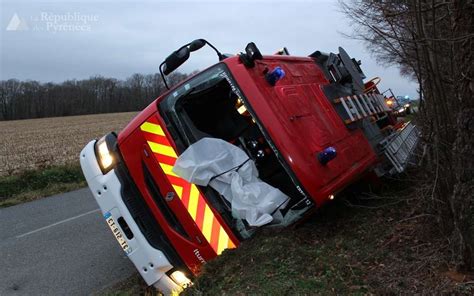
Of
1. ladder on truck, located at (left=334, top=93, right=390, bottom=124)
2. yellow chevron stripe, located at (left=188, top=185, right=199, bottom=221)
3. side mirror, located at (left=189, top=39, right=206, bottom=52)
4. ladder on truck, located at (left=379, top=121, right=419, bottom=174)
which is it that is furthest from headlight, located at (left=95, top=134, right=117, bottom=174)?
ladder on truck, located at (left=379, top=121, right=419, bottom=174)

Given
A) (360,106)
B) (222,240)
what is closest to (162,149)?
(222,240)

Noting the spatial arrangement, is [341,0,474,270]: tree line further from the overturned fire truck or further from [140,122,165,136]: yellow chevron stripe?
[140,122,165,136]: yellow chevron stripe

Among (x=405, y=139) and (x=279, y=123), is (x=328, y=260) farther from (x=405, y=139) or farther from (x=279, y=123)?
(x=405, y=139)

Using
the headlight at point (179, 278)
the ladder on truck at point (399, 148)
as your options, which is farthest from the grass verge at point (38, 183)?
the ladder on truck at point (399, 148)

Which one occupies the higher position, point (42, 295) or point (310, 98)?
point (310, 98)

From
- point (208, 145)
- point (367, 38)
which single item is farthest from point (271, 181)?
point (367, 38)

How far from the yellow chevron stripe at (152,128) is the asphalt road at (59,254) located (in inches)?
79.0

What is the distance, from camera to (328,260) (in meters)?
3.82

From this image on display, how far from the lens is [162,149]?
465cm

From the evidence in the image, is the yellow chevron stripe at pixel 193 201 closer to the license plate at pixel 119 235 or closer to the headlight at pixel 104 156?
the license plate at pixel 119 235

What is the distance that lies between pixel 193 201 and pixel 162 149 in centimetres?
64

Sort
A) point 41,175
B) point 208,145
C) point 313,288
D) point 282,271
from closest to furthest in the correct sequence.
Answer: point 313,288 < point 282,271 < point 208,145 < point 41,175

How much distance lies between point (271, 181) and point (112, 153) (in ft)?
5.45

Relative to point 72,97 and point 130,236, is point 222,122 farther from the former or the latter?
point 72,97
